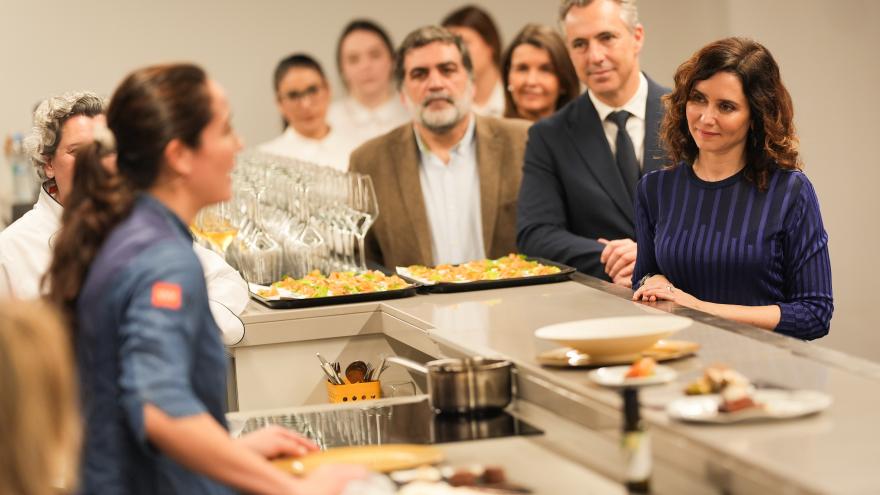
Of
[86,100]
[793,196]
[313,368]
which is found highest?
[86,100]

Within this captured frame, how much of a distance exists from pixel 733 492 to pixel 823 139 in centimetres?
557

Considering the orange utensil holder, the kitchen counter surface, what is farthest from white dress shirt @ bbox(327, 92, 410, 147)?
the orange utensil holder

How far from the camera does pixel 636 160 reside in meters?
4.42

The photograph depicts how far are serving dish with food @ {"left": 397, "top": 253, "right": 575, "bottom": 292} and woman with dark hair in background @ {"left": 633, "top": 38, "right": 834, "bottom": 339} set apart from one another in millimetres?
523

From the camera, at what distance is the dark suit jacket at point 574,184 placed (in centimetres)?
439

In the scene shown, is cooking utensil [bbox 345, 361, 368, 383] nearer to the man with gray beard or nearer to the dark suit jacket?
the dark suit jacket

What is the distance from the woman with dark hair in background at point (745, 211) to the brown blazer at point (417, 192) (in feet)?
5.17

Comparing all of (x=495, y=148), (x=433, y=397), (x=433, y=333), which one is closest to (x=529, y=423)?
(x=433, y=397)

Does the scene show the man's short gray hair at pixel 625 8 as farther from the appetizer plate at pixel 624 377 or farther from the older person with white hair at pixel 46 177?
the appetizer plate at pixel 624 377

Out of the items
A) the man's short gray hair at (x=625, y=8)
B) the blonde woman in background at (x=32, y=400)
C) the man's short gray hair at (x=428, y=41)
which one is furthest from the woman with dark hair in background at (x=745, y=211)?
the blonde woman in background at (x=32, y=400)

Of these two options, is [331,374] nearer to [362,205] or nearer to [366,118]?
[362,205]

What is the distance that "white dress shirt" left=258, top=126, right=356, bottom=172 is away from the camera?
24.6 feet

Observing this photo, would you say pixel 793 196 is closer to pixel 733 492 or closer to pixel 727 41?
pixel 727 41

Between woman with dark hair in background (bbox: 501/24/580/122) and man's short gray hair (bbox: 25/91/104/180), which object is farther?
woman with dark hair in background (bbox: 501/24/580/122)
